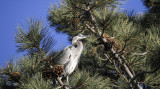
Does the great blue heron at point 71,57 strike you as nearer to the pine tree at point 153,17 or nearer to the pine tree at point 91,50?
the pine tree at point 91,50

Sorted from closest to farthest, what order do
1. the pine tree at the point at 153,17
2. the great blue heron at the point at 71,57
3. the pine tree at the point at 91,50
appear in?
the pine tree at the point at 91,50, the great blue heron at the point at 71,57, the pine tree at the point at 153,17

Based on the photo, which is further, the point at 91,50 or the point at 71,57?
the point at 71,57

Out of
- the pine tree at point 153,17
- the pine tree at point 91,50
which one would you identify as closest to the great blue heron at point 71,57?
the pine tree at point 91,50

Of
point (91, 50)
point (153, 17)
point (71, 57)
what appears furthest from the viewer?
point (153, 17)

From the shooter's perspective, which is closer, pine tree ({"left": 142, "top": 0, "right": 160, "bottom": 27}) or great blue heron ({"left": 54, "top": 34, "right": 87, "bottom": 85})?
great blue heron ({"left": 54, "top": 34, "right": 87, "bottom": 85})

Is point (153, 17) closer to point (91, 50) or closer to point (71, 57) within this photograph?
point (71, 57)

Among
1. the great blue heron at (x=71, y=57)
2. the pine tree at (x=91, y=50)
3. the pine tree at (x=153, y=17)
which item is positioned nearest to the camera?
the pine tree at (x=91, y=50)

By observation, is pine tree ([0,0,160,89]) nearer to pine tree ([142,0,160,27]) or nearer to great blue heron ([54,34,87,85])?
great blue heron ([54,34,87,85])

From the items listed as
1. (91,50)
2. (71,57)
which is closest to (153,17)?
(71,57)

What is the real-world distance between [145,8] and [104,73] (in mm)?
1226

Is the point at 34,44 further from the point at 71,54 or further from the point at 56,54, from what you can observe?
the point at 71,54

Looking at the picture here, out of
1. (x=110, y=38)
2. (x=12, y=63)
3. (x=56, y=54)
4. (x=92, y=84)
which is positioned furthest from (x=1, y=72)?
(x=110, y=38)

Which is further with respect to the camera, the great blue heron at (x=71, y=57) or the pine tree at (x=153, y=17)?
the pine tree at (x=153, y=17)

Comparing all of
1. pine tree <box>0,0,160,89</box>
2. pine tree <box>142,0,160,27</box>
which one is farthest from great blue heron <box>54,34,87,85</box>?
pine tree <box>142,0,160,27</box>
